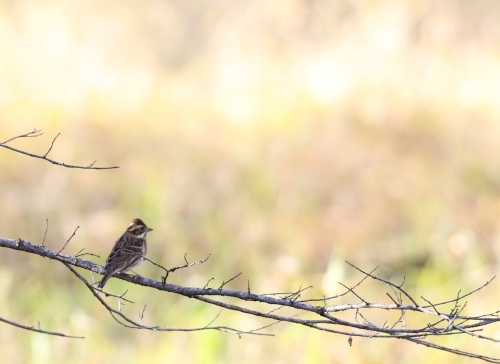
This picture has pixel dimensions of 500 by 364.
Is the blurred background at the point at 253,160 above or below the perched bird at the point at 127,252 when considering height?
above

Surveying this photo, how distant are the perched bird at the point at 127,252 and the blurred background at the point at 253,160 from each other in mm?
1893

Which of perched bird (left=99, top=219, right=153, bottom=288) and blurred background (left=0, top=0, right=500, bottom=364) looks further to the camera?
blurred background (left=0, top=0, right=500, bottom=364)

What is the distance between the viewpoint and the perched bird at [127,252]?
3.77 meters

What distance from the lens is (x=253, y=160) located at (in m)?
9.43

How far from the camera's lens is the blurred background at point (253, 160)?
263 inches

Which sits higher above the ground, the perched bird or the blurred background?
the blurred background

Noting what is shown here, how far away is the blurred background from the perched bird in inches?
74.5

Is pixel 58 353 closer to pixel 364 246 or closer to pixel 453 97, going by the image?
pixel 364 246

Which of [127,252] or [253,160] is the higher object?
[253,160]

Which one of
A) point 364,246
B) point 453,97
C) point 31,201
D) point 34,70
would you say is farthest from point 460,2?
point 31,201

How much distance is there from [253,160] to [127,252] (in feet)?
18.8

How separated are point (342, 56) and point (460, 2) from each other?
7.62 feet

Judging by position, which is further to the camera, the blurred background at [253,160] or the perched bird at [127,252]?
the blurred background at [253,160]

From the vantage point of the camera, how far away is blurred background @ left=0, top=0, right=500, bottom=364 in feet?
21.9
